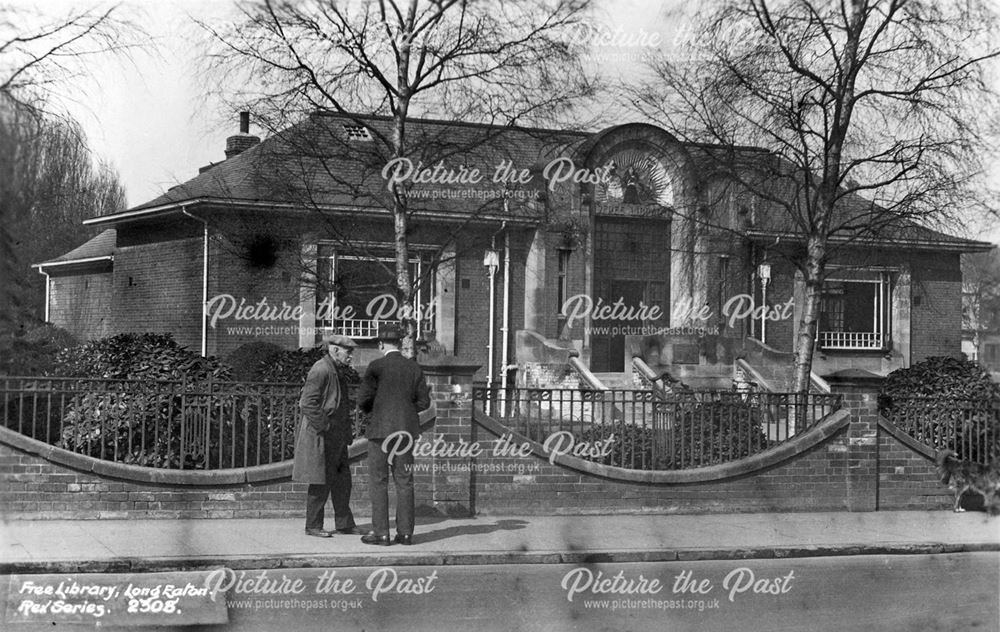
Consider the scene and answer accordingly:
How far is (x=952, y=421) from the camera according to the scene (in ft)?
49.0

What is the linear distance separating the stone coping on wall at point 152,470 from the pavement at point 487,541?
437 millimetres

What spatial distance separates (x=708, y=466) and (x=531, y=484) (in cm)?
230

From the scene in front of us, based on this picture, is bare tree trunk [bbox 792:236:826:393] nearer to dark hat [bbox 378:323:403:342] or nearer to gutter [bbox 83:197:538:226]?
gutter [bbox 83:197:538:226]

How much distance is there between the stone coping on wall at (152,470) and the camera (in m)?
11.2

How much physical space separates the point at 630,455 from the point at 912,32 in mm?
7363

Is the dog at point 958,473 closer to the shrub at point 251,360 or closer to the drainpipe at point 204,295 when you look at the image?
the shrub at point 251,360

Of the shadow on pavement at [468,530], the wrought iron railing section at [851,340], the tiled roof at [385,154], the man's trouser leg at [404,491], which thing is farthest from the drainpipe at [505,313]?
the man's trouser leg at [404,491]

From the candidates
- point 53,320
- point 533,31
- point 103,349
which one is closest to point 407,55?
point 533,31

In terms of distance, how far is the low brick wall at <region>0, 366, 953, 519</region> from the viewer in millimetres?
11375

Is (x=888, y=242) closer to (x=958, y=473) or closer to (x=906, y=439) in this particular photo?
(x=906, y=439)

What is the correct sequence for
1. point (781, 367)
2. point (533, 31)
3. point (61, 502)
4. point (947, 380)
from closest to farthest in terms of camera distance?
point (61, 502), point (533, 31), point (947, 380), point (781, 367)

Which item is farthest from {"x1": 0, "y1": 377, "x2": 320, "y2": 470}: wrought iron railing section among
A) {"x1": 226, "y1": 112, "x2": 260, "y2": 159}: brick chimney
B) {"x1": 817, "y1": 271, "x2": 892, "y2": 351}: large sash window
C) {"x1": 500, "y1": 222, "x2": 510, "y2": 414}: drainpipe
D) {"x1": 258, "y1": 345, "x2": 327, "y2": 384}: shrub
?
{"x1": 817, "y1": 271, "x2": 892, "y2": 351}: large sash window

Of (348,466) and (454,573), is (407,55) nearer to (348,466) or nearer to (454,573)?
(348,466)

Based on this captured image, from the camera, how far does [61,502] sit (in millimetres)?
11336
